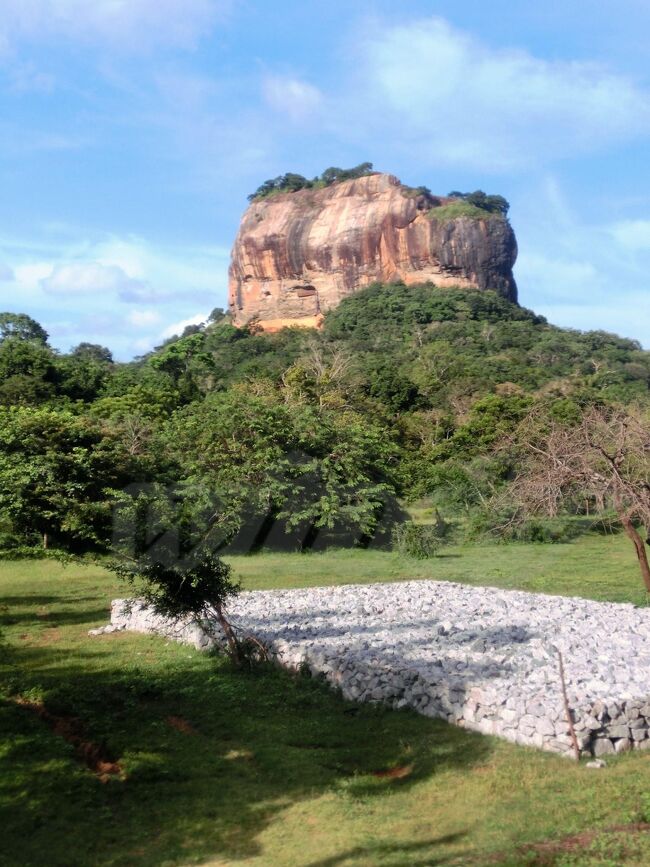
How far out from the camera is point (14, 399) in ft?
112

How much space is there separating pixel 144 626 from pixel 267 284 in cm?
7615

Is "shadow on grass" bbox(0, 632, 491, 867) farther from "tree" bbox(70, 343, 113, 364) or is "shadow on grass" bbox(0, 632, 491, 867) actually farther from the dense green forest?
"tree" bbox(70, 343, 113, 364)

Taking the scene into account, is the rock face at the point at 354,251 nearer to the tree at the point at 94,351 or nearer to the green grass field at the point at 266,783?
the tree at the point at 94,351

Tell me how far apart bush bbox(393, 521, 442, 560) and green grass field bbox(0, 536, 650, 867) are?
12.0 meters

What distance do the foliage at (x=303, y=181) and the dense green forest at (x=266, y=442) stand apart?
45.2 m

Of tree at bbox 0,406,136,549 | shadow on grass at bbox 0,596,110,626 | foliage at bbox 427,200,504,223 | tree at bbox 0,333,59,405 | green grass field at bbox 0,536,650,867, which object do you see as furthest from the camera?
foliage at bbox 427,200,504,223

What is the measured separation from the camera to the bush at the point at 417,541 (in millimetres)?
22531

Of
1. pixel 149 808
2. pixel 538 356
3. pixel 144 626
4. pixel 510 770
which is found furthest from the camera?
pixel 538 356

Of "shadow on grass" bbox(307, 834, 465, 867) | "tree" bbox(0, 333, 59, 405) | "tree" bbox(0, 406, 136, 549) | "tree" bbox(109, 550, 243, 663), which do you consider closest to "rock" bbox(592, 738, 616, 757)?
"shadow on grass" bbox(307, 834, 465, 867)

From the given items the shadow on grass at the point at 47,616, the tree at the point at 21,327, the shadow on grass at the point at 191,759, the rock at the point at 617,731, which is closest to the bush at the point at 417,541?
the shadow on grass at the point at 47,616

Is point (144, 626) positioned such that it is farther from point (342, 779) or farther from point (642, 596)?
point (642, 596)

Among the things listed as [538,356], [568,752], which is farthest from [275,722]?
[538,356]

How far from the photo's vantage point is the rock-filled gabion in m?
7.74

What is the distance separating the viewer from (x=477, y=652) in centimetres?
1017
